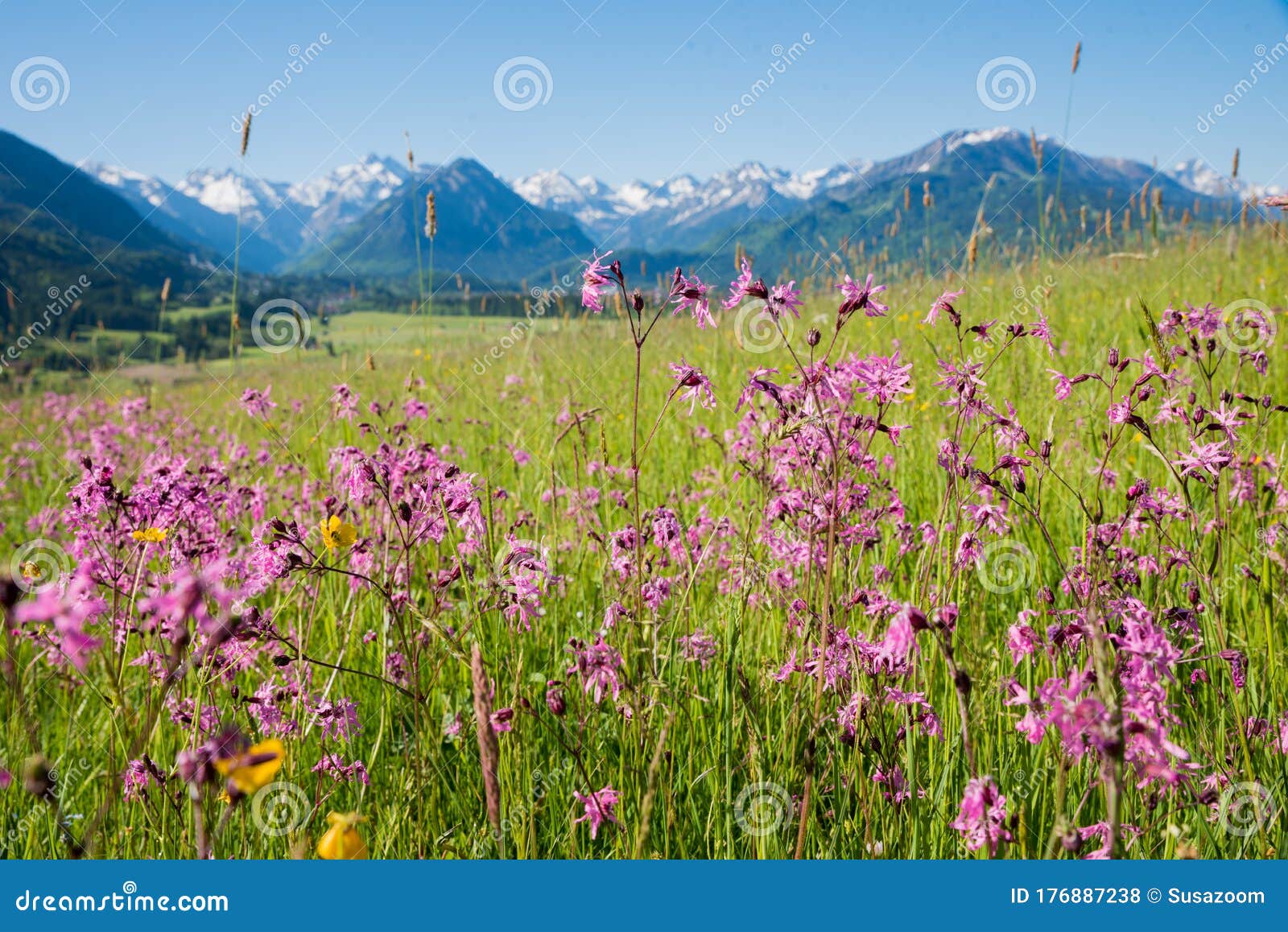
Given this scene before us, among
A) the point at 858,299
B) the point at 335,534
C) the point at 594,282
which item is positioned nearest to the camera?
the point at 858,299

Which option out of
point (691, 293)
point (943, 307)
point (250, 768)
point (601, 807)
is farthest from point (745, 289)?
point (250, 768)

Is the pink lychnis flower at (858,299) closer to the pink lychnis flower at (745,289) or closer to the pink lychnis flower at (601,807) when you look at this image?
the pink lychnis flower at (745,289)

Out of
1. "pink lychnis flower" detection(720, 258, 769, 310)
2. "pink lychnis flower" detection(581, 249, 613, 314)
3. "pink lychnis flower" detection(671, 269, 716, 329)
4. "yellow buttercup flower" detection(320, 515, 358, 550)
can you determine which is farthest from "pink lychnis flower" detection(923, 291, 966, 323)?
"yellow buttercup flower" detection(320, 515, 358, 550)

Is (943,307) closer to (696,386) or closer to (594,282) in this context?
(696,386)

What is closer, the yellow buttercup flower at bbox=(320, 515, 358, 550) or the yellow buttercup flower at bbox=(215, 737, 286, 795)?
the yellow buttercup flower at bbox=(215, 737, 286, 795)

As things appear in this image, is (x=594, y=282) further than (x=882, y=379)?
Yes

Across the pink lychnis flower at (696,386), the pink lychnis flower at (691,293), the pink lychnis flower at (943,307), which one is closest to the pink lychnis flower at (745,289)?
the pink lychnis flower at (691,293)

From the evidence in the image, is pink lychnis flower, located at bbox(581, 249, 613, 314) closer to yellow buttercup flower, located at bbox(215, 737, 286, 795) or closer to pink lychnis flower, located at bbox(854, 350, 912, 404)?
pink lychnis flower, located at bbox(854, 350, 912, 404)

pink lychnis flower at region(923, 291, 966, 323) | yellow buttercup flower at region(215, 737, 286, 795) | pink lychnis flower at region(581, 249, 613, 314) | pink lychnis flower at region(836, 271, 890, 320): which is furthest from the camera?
pink lychnis flower at region(923, 291, 966, 323)

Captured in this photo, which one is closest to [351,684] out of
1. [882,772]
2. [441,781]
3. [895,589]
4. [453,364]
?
[441,781]

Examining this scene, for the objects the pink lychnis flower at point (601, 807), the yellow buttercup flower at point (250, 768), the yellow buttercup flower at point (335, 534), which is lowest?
the pink lychnis flower at point (601, 807)

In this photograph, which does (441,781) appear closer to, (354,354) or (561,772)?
(561,772)

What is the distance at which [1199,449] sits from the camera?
207 cm

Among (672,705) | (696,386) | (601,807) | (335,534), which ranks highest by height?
(696,386)
